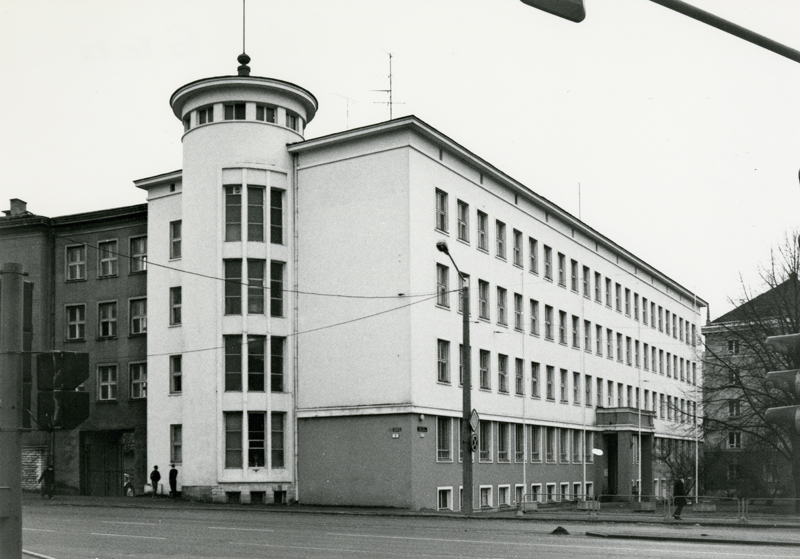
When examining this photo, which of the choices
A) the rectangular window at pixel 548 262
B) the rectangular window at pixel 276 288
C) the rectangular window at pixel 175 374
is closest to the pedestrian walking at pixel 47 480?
the rectangular window at pixel 175 374

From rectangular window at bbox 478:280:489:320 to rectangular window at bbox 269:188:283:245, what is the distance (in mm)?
9460

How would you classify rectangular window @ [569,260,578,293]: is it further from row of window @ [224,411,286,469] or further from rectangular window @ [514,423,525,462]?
row of window @ [224,411,286,469]

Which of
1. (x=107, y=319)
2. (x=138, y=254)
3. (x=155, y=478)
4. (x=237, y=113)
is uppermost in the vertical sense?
(x=237, y=113)

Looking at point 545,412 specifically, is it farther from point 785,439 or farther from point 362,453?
point 362,453

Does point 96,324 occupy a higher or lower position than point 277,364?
higher

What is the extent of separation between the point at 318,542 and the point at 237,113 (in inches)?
1014

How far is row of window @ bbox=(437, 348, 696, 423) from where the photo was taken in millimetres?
42612

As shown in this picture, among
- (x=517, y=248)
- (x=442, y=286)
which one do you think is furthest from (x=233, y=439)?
(x=517, y=248)

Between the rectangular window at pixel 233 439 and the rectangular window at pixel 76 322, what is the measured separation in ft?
41.7

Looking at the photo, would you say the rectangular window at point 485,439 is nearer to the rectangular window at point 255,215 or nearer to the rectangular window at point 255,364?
the rectangular window at point 255,364

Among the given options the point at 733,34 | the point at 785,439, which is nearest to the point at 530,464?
the point at 785,439

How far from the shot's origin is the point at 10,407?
24.4 feet

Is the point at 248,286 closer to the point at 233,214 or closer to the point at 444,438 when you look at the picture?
the point at 233,214

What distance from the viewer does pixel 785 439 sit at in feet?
158
